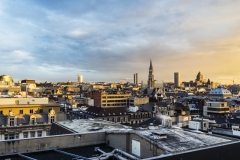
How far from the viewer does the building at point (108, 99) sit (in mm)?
125819

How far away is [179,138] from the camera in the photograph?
21156 millimetres

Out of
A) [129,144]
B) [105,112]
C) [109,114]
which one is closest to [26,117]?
[129,144]

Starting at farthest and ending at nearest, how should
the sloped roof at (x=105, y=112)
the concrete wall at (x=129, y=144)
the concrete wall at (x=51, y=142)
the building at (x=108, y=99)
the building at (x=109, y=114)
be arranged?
the building at (x=108, y=99)
the sloped roof at (x=105, y=112)
the building at (x=109, y=114)
the concrete wall at (x=51, y=142)
the concrete wall at (x=129, y=144)

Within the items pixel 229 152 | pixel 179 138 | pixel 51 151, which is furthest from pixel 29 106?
pixel 229 152

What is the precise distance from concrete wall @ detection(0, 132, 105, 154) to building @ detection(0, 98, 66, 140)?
24.3 m

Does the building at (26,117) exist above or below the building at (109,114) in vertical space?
above

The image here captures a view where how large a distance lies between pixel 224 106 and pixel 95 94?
6291 cm

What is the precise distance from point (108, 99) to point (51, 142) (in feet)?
361

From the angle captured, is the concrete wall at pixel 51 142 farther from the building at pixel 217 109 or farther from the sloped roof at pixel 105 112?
the building at pixel 217 109

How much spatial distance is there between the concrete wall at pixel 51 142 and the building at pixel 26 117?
2429 centimetres

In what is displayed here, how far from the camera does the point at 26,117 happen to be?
149 ft

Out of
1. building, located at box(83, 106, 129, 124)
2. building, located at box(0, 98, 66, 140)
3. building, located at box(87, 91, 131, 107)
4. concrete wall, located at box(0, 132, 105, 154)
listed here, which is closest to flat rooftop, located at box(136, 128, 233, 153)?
concrete wall, located at box(0, 132, 105, 154)

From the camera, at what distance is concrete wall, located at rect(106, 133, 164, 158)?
19109 millimetres

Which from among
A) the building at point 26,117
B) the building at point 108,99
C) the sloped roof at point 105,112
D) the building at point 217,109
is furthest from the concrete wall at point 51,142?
the building at point 108,99
